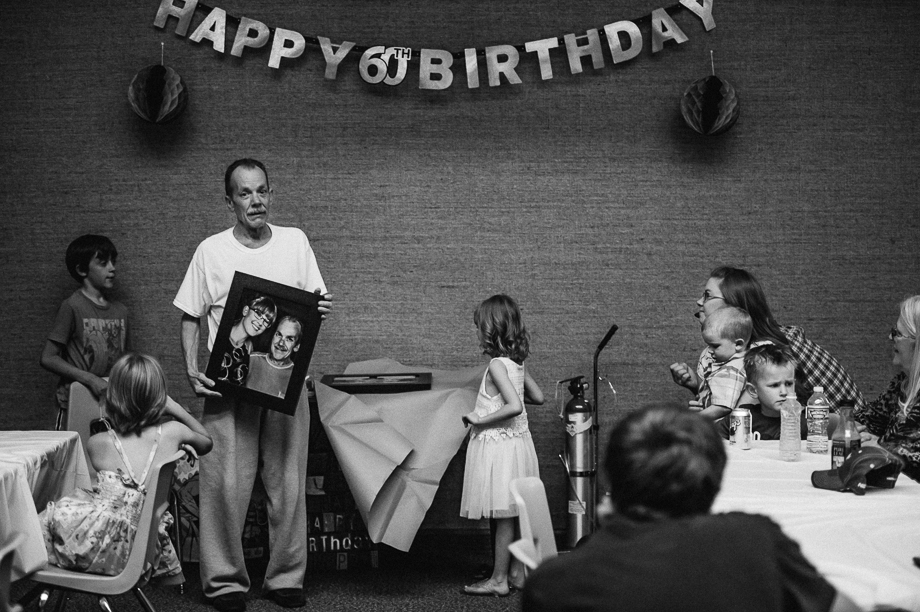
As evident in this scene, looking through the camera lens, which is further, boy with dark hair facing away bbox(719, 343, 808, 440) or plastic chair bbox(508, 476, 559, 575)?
boy with dark hair facing away bbox(719, 343, 808, 440)

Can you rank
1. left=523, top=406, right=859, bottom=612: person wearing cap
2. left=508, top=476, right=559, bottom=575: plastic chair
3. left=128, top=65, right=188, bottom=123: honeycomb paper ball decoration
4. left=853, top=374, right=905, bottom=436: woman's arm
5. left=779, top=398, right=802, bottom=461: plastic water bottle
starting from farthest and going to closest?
left=128, top=65, right=188, bottom=123: honeycomb paper ball decoration, left=853, top=374, right=905, bottom=436: woman's arm, left=779, top=398, right=802, bottom=461: plastic water bottle, left=508, top=476, right=559, bottom=575: plastic chair, left=523, top=406, right=859, bottom=612: person wearing cap

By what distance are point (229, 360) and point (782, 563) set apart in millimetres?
2464

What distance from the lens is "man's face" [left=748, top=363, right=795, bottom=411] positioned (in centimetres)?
304

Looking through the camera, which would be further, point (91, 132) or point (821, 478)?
point (91, 132)

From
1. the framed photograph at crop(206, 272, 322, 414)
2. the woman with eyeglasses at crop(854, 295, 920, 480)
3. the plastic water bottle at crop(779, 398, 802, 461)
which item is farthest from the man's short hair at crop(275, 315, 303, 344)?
the woman with eyeglasses at crop(854, 295, 920, 480)

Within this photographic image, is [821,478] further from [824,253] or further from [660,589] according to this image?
[824,253]

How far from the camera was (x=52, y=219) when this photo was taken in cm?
452

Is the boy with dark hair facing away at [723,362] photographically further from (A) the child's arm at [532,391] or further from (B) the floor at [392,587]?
(B) the floor at [392,587]

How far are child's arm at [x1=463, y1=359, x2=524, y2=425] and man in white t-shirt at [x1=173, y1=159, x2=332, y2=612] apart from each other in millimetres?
698

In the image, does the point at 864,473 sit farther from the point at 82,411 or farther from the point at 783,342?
the point at 82,411

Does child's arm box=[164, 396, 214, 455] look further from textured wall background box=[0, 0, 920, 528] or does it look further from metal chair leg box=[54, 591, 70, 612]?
textured wall background box=[0, 0, 920, 528]

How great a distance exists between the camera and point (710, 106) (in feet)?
14.4

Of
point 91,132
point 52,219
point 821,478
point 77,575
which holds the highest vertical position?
point 91,132

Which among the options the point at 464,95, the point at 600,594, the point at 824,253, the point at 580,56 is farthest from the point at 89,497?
the point at 824,253
